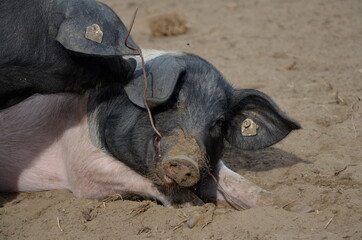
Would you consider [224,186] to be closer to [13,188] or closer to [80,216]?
[80,216]

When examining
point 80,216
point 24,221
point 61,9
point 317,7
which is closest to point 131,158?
point 80,216

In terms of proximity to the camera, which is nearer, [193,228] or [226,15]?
[193,228]

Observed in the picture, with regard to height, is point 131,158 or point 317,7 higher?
point 131,158

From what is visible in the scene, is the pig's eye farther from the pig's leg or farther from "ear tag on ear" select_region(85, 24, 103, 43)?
"ear tag on ear" select_region(85, 24, 103, 43)

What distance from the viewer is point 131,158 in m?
3.99

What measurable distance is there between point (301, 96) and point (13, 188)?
2.85 m

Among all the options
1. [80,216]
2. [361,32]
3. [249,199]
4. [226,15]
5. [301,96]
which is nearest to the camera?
[80,216]

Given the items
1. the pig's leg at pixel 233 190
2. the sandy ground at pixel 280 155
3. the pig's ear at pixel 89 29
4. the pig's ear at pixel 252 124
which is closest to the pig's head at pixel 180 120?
the pig's ear at pixel 252 124

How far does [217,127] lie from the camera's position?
3.99 meters

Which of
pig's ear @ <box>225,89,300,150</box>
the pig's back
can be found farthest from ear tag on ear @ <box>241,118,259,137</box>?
the pig's back

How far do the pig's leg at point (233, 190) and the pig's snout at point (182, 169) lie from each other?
23.5 inches

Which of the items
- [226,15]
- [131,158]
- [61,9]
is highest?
[61,9]

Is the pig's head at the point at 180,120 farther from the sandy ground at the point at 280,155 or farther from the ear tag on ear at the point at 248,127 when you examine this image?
the sandy ground at the point at 280,155

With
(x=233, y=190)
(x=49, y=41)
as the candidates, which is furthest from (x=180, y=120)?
(x=49, y=41)
